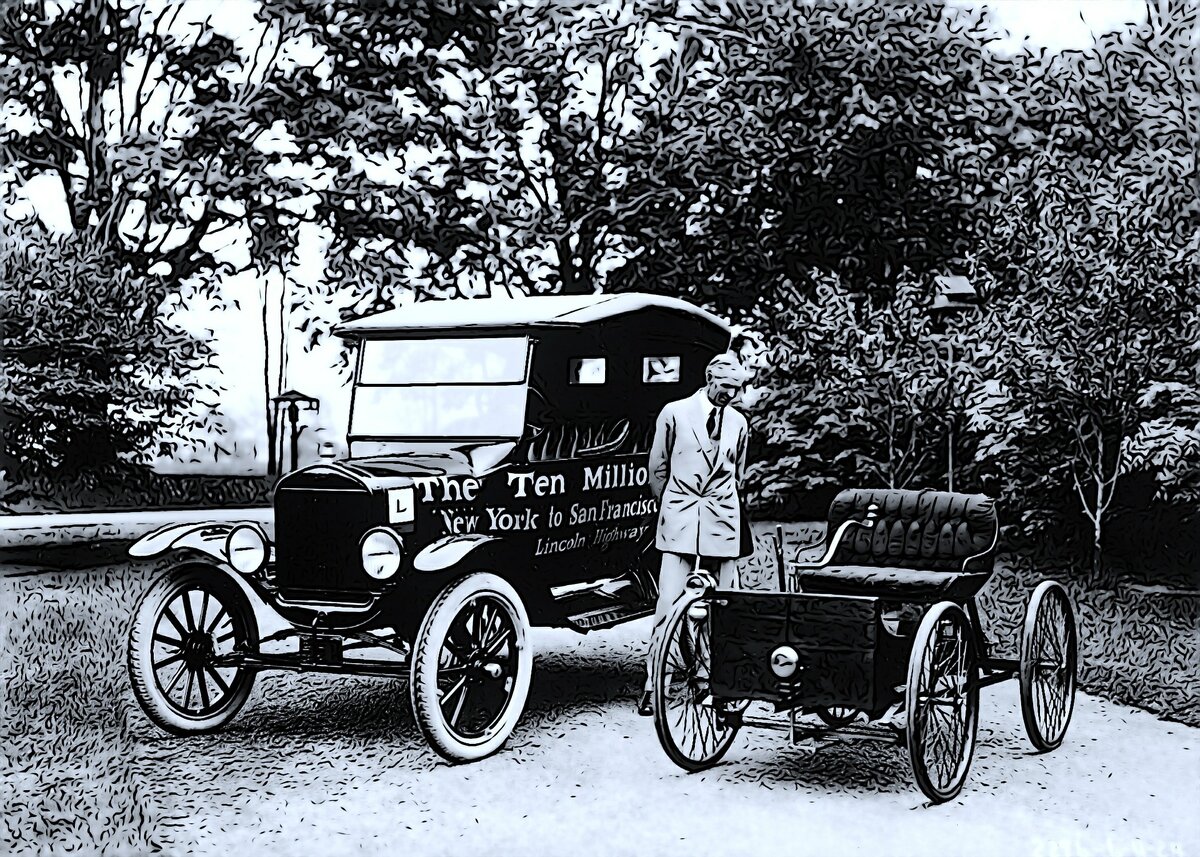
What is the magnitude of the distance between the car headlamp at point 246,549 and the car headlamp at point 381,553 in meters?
0.51

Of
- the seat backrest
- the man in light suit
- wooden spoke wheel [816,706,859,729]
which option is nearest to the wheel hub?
the man in light suit

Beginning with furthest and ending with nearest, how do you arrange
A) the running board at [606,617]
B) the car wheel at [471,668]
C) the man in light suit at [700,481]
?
the running board at [606,617]
the man in light suit at [700,481]
the car wheel at [471,668]

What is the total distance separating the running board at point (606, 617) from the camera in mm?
6023

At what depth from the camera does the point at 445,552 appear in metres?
5.42

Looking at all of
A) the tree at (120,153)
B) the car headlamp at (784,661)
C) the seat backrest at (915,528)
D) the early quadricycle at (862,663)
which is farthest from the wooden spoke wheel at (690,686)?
the tree at (120,153)

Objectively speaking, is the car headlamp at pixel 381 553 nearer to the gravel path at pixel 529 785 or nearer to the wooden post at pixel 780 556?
the gravel path at pixel 529 785

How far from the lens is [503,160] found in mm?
6992

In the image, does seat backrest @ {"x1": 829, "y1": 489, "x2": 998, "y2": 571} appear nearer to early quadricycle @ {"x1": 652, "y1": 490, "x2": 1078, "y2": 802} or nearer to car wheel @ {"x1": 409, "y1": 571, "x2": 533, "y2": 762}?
early quadricycle @ {"x1": 652, "y1": 490, "x2": 1078, "y2": 802}

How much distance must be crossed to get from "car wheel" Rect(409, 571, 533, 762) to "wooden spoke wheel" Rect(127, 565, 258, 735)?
890mm

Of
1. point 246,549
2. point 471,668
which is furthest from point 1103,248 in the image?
point 246,549

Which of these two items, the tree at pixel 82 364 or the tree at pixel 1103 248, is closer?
the tree at pixel 82 364

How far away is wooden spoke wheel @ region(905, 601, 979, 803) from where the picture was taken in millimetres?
4555

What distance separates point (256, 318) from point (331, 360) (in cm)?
48

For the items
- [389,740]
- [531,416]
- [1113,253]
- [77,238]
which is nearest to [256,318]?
[77,238]
